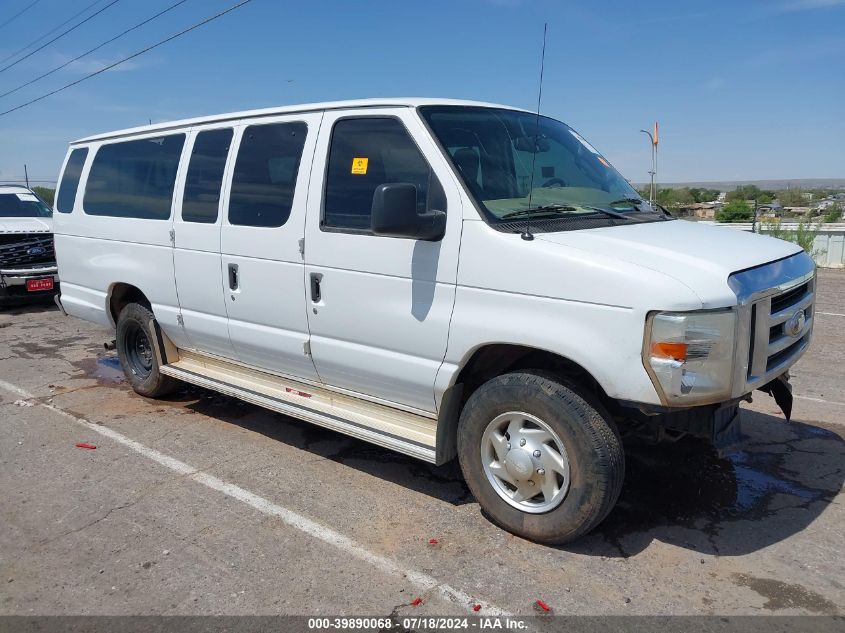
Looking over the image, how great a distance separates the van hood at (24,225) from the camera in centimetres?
1163

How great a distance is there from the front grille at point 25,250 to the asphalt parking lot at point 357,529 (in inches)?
262

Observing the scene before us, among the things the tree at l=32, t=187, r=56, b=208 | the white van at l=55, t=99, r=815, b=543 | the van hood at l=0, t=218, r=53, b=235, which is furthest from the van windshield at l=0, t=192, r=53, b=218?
the white van at l=55, t=99, r=815, b=543

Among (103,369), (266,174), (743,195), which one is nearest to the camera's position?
(266,174)

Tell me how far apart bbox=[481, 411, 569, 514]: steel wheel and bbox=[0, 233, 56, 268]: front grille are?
404 inches

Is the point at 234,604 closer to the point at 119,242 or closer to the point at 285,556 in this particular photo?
the point at 285,556

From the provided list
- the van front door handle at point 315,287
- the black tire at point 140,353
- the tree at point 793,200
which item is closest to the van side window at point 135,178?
the black tire at point 140,353

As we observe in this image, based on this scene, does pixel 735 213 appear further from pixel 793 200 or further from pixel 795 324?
pixel 795 324

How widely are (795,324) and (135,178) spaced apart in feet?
17.0

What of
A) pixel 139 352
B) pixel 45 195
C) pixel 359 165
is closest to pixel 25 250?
pixel 139 352

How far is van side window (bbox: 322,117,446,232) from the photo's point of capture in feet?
13.0

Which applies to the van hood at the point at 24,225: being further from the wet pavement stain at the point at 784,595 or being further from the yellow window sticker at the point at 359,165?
the wet pavement stain at the point at 784,595

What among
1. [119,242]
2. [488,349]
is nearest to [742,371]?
[488,349]

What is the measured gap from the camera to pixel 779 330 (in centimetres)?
359

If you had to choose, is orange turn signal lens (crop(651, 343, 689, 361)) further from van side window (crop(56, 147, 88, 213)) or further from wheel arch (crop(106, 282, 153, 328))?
van side window (crop(56, 147, 88, 213))
